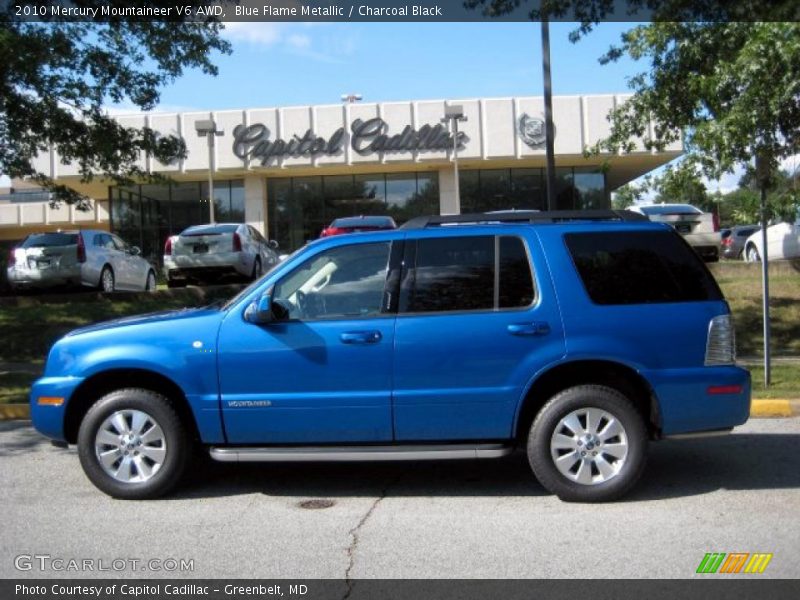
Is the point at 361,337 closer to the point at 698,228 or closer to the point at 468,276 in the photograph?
A: the point at 468,276

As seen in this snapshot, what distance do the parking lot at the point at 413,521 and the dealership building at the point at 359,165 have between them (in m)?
22.4

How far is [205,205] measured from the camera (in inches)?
1318

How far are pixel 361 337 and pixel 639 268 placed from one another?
206 cm

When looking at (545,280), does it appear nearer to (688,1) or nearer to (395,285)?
(395,285)

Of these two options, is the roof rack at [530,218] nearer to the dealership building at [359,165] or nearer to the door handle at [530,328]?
the door handle at [530,328]

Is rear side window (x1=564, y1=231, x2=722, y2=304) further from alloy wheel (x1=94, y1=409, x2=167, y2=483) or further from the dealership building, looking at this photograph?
the dealership building

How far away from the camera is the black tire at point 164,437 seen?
566 centimetres

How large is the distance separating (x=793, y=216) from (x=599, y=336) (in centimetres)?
556

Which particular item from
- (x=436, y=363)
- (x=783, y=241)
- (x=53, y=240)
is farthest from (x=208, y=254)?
(x=783, y=241)

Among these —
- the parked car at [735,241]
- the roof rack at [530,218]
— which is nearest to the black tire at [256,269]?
the roof rack at [530,218]

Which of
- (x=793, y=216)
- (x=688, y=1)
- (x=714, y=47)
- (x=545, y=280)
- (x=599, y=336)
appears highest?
(x=688, y=1)

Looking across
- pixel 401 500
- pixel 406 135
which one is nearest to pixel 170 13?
pixel 401 500

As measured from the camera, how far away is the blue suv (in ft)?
18.0

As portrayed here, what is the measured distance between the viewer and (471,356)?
548 centimetres
